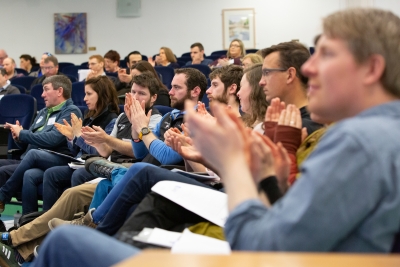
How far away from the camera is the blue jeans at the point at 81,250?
3.60 ft

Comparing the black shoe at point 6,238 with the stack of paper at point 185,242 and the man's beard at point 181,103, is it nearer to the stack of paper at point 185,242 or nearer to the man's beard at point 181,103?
the man's beard at point 181,103

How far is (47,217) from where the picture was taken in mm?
3311

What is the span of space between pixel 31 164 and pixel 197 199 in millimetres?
2605

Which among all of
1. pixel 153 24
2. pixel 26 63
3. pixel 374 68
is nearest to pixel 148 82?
pixel 374 68

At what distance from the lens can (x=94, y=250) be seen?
A: 1104 millimetres

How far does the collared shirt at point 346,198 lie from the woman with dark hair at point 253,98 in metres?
1.71

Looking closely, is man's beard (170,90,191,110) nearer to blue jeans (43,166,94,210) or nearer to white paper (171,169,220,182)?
blue jeans (43,166,94,210)

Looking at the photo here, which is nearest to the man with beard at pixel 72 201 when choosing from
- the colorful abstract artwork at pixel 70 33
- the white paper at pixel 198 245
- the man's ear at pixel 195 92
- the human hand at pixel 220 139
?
the man's ear at pixel 195 92

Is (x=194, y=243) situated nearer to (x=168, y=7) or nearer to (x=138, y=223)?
(x=138, y=223)

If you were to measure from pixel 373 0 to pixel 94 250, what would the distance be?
418 inches

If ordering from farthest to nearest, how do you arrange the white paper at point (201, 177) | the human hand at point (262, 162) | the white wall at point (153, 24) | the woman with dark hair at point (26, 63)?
the white wall at point (153, 24) → the woman with dark hair at point (26, 63) → the white paper at point (201, 177) → the human hand at point (262, 162)

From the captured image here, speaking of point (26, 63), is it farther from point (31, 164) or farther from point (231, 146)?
point (231, 146)

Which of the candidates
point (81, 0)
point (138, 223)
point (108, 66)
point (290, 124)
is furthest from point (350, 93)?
point (81, 0)

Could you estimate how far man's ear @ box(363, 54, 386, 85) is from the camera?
3.49ft
